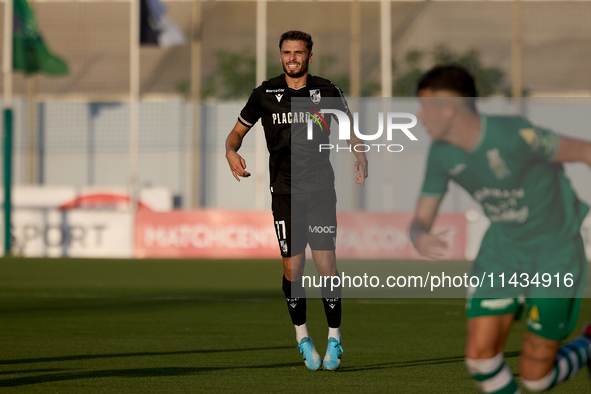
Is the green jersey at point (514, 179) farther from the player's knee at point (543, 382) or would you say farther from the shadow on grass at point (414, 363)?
the shadow on grass at point (414, 363)

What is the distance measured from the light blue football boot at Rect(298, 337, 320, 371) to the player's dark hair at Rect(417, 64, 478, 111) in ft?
9.42

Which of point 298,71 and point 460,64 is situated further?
point 460,64

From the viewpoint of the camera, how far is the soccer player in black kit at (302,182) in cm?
653

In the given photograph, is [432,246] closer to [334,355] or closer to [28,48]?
[334,355]

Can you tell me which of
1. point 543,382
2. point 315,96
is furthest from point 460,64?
point 543,382

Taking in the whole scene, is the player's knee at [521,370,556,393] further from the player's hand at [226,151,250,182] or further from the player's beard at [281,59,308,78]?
the player's beard at [281,59,308,78]

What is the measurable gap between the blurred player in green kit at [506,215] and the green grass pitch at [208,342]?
1.58 metres

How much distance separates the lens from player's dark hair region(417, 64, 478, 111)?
13.4ft

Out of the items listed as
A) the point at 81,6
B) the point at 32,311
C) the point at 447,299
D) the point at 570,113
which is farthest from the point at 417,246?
the point at 81,6

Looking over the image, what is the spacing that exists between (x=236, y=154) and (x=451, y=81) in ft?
7.49

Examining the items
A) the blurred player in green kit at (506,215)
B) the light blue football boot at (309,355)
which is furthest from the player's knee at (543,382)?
the light blue football boot at (309,355)

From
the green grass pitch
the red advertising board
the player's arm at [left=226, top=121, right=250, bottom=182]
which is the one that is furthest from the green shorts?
the red advertising board

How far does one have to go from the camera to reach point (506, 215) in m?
4.22

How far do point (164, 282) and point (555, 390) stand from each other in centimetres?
1055
